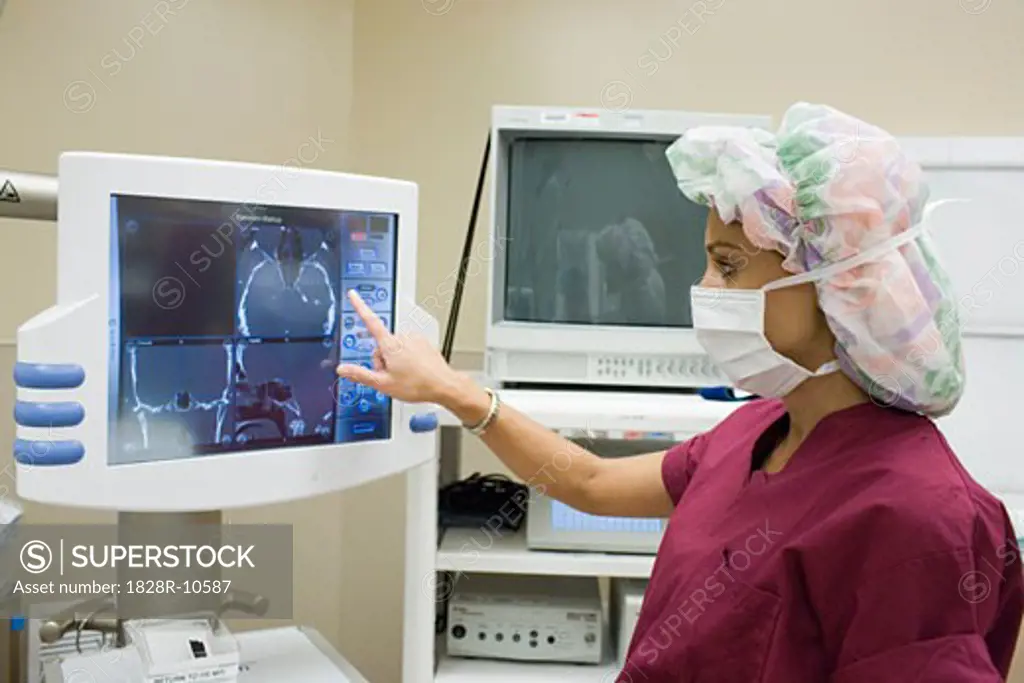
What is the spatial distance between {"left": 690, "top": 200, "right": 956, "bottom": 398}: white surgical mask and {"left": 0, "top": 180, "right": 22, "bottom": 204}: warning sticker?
87cm

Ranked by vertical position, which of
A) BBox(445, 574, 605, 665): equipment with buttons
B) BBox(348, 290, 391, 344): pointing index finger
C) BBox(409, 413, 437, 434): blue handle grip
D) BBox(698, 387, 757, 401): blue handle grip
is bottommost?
BBox(445, 574, 605, 665): equipment with buttons

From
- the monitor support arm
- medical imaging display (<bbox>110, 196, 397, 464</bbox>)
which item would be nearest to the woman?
medical imaging display (<bbox>110, 196, 397, 464</bbox>)

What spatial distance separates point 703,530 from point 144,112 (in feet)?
4.71

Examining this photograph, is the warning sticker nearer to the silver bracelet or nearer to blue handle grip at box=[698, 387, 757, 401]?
the silver bracelet

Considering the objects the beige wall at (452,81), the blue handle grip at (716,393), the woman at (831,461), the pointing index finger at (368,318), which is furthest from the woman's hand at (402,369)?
the beige wall at (452,81)

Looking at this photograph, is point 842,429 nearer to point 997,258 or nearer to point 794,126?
point 794,126

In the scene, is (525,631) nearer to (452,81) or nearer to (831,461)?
(831,461)

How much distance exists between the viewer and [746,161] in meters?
1.14

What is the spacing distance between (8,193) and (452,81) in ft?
4.20

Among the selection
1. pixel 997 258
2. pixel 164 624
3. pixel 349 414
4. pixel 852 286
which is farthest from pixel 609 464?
pixel 997 258

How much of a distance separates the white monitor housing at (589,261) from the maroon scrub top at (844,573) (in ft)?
1.92

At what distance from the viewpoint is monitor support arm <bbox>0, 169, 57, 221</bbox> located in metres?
Result: 1.28

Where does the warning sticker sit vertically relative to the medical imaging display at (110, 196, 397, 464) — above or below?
above

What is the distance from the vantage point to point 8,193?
1.28m
